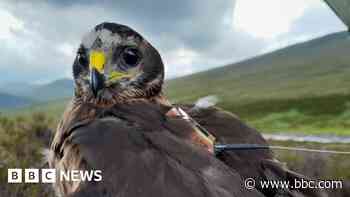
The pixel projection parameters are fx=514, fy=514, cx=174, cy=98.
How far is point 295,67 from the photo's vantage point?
337 ft

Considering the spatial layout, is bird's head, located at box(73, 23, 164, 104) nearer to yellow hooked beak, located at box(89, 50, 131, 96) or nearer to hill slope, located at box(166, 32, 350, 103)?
yellow hooked beak, located at box(89, 50, 131, 96)

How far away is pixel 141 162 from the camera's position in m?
2.41

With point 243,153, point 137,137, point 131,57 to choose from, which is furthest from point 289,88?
point 137,137

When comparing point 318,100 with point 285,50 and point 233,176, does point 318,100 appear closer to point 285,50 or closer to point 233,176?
point 233,176

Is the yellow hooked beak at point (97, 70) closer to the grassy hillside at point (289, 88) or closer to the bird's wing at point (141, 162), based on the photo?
the bird's wing at point (141, 162)

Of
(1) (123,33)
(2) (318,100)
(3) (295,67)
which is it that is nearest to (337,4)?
(1) (123,33)

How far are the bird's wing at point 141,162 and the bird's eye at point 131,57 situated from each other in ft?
1.94

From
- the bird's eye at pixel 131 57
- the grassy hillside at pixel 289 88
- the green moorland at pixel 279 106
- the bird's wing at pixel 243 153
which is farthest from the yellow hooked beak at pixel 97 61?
the grassy hillside at pixel 289 88

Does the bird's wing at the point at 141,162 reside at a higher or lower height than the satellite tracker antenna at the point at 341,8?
lower

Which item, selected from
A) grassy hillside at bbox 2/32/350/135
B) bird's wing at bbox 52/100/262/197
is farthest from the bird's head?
grassy hillside at bbox 2/32/350/135

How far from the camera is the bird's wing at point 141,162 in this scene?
2.34m

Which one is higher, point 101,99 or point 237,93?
point 237,93

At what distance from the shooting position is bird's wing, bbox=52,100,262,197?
2.34 metres

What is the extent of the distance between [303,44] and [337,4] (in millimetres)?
146456
